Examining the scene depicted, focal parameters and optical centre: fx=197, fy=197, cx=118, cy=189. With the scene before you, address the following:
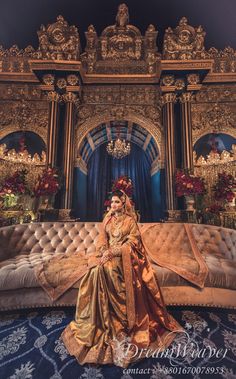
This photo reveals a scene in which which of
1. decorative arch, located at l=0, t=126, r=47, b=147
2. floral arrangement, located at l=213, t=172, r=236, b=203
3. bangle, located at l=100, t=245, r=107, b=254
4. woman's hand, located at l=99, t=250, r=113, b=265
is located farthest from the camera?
decorative arch, located at l=0, t=126, r=47, b=147

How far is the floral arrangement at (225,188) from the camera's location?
5.23 metres

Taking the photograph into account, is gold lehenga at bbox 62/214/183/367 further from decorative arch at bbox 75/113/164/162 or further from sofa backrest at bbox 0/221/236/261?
decorative arch at bbox 75/113/164/162

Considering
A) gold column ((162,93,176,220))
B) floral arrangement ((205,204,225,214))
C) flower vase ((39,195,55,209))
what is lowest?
floral arrangement ((205,204,225,214))

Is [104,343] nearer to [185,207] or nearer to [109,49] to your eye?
[185,207]

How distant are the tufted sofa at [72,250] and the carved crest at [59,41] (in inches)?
203

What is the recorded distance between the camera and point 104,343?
1877mm

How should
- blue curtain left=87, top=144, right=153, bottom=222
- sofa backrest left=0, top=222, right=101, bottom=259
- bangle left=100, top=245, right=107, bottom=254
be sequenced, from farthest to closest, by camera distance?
blue curtain left=87, top=144, right=153, bottom=222, sofa backrest left=0, top=222, right=101, bottom=259, bangle left=100, top=245, right=107, bottom=254

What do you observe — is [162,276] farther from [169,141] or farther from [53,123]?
[53,123]

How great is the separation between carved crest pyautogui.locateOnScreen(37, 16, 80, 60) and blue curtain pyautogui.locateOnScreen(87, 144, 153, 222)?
456 cm

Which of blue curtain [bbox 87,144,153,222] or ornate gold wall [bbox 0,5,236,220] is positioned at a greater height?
ornate gold wall [bbox 0,5,236,220]

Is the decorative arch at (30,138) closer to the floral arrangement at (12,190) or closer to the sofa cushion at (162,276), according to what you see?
the floral arrangement at (12,190)

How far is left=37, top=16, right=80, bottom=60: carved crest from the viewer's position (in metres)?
5.88

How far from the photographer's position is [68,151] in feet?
19.9

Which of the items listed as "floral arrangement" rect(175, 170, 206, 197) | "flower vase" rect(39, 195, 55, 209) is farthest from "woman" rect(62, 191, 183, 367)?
"flower vase" rect(39, 195, 55, 209)
